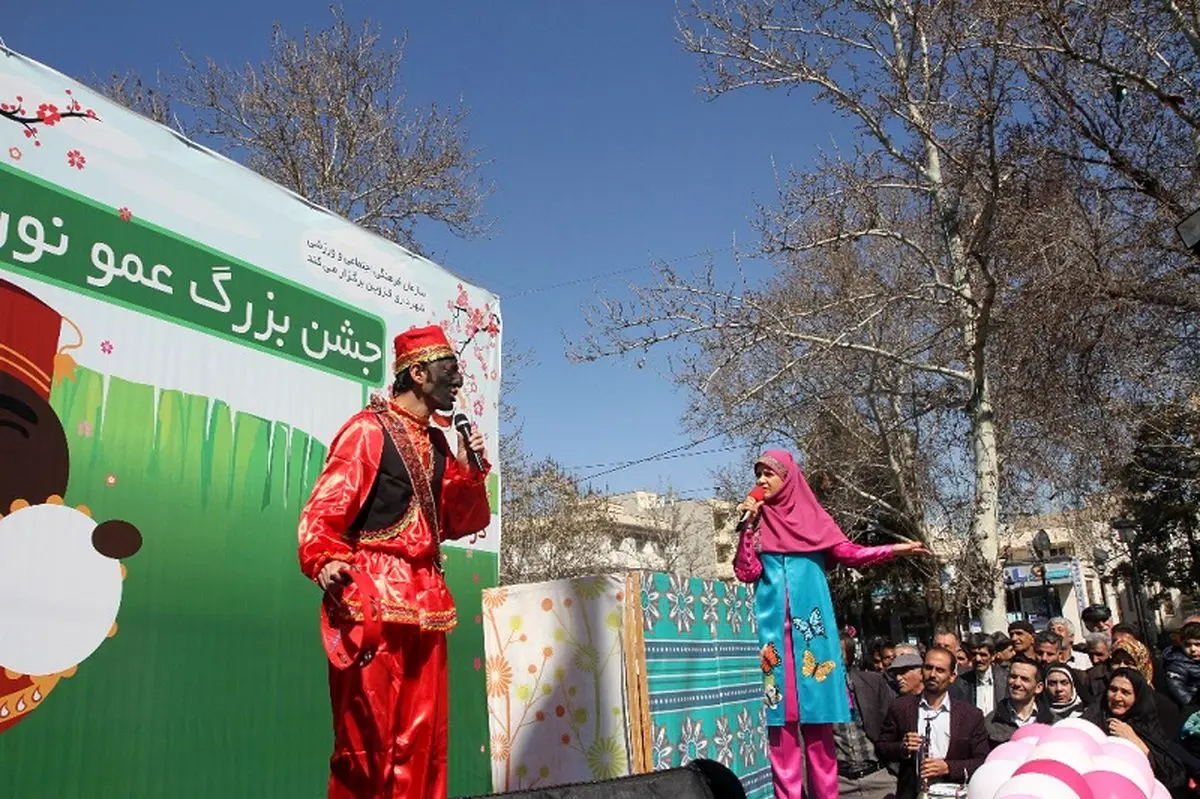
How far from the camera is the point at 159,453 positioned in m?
3.33

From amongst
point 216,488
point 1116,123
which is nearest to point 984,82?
point 1116,123

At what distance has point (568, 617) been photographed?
383 centimetres

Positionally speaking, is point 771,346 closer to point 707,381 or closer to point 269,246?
point 707,381

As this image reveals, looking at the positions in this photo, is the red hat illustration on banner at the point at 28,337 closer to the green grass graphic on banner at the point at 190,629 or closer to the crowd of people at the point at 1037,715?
the green grass graphic on banner at the point at 190,629

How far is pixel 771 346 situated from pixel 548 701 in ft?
31.4

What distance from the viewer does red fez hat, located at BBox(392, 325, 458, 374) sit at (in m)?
2.91

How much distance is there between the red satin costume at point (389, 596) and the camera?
8.16 feet

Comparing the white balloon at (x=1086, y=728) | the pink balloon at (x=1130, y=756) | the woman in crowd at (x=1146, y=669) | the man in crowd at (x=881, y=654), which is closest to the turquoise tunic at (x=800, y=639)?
the white balloon at (x=1086, y=728)

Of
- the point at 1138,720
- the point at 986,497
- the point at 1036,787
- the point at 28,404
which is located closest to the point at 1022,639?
the point at 1138,720

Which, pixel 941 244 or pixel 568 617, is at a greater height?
pixel 941 244

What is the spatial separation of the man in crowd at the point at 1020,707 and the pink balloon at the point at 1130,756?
1618 mm

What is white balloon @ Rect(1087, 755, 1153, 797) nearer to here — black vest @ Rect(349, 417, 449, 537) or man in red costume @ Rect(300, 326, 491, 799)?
man in red costume @ Rect(300, 326, 491, 799)

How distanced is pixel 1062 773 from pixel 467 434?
188 centimetres

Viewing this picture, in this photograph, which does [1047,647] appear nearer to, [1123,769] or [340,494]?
[1123,769]
